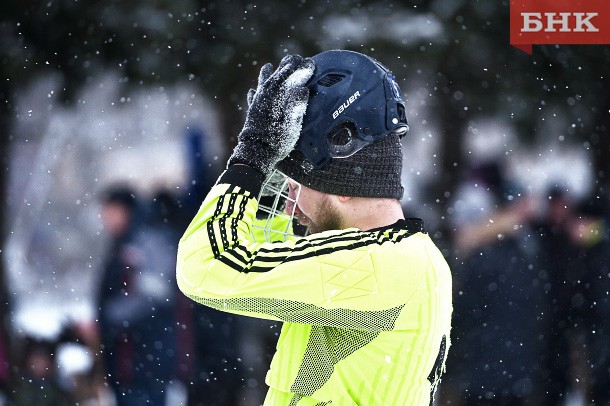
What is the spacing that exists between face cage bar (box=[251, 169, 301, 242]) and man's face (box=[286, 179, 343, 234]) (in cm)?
1

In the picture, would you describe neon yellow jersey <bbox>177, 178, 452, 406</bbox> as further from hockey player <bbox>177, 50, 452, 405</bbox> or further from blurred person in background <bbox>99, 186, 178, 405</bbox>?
blurred person in background <bbox>99, 186, 178, 405</bbox>

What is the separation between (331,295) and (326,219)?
0.65 ft

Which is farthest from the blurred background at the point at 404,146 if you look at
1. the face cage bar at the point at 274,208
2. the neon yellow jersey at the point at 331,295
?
the neon yellow jersey at the point at 331,295

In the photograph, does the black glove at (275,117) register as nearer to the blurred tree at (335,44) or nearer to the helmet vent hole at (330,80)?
the helmet vent hole at (330,80)

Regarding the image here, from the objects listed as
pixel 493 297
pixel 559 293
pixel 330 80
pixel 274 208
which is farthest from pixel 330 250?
pixel 559 293

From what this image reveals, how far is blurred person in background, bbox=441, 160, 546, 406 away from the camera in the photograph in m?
4.26

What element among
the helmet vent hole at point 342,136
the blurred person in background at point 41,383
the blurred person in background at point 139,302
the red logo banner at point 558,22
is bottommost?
the blurred person in background at point 41,383

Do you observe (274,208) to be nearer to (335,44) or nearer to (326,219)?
(326,219)

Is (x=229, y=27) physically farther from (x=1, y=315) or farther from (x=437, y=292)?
(x=437, y=292)

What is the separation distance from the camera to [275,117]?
1.38m

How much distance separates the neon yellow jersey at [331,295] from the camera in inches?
53.5

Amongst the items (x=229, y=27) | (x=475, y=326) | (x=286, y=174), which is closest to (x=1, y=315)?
(x=229, y=27)

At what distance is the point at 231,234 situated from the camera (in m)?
1.37

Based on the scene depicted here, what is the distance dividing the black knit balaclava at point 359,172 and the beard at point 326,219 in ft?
0.10
